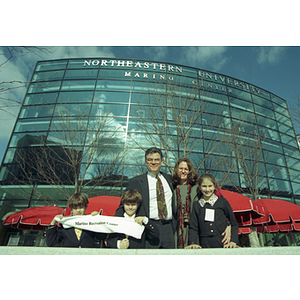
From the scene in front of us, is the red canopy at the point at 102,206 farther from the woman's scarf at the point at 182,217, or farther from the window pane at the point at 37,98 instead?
the window pane at the point at 37,98

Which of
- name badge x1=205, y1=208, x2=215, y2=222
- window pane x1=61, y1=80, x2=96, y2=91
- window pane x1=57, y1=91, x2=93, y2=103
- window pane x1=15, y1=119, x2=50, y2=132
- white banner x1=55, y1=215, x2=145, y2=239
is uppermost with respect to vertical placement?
window pane x1=61, y1=80, x2=96, y2=91

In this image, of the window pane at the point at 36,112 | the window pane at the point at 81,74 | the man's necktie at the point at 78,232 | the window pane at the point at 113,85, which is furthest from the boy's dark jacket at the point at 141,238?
the window pane at the point at 81,74

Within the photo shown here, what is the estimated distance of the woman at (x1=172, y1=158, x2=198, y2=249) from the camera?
285 cm

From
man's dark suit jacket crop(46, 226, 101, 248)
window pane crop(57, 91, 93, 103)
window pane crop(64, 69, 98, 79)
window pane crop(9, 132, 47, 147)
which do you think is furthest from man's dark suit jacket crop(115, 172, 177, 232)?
window pane crop(64, 69, 98, 79)

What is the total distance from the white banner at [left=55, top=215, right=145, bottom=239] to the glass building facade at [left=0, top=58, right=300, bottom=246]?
6.49 metres

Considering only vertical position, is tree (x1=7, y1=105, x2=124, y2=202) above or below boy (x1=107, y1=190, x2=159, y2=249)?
above

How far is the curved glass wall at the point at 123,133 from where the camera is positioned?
416 inches

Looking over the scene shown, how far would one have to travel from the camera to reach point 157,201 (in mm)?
2676

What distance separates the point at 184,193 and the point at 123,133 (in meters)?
11.1

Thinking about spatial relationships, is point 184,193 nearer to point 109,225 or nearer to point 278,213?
point 109,225

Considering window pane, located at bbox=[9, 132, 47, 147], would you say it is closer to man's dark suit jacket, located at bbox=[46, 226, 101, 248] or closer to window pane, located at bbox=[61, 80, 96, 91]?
window pane, located at bbox=[61, 80, 96, 91]

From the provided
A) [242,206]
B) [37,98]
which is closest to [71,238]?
[242,206]

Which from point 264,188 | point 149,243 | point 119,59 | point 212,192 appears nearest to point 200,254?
point 149,243

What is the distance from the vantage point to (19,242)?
11.5m
